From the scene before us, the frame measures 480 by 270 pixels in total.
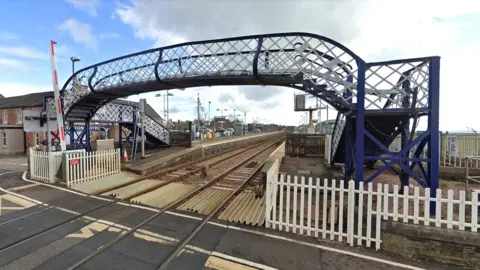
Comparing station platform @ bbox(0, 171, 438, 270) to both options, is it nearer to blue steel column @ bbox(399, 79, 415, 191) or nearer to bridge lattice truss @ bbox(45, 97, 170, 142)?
blue steel column @ bbox(399, 79, 415, 191)

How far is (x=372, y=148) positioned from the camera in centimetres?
812

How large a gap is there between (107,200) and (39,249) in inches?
110

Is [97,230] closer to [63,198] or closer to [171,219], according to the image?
[171,219]

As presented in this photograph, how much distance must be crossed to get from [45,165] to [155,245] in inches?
307

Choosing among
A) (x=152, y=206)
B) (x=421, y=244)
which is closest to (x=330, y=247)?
(x=421, y=244)

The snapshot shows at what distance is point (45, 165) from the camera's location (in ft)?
28.8

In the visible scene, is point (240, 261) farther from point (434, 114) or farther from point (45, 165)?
point (45, 165)

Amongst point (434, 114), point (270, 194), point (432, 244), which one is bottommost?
point (432, 244)

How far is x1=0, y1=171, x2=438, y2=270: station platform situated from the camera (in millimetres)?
3596

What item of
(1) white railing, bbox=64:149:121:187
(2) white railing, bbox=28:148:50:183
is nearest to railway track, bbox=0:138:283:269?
(1) white railing, bbox=64:149:121:187

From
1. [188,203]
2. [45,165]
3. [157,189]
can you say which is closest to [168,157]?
[157,189]

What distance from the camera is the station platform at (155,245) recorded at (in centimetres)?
360

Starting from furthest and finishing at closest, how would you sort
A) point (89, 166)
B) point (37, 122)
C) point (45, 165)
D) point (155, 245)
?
point (37, 122), point (89, 166), point (45, 165), point (155, 245)

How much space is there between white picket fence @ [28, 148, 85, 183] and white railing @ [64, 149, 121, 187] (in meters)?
0.60
